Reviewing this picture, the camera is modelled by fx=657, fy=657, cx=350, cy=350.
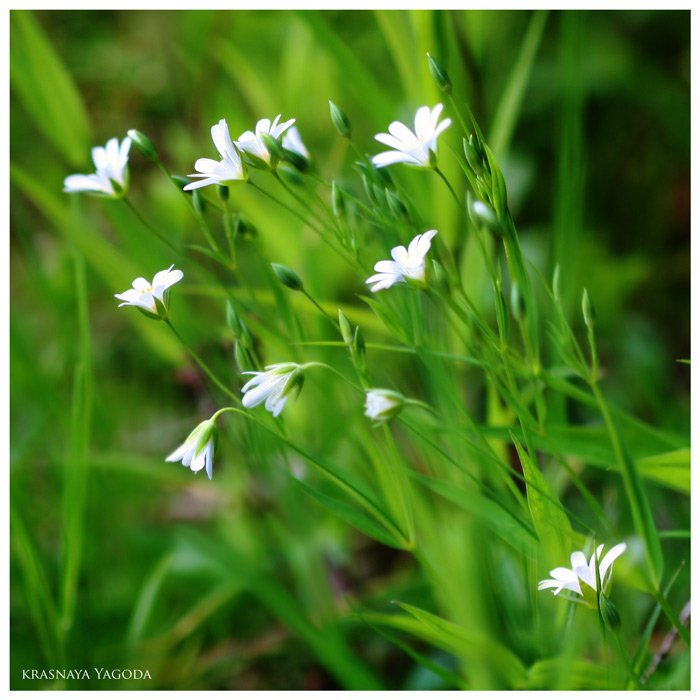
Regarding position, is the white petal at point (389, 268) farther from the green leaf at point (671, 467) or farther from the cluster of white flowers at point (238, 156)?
the green leaf at point (671, 467)

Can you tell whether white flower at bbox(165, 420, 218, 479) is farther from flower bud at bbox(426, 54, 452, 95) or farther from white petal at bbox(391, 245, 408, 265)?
flower bud at bbox(426, 54, 452, 95)

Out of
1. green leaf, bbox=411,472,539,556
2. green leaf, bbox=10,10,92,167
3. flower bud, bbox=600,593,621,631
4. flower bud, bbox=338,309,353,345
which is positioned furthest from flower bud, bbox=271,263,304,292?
green leaf, bbox=10,10,92,167

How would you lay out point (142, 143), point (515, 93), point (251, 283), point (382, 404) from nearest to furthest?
1. point (382, 404)
2. point (142, 143)
3. point (515, 93)
4. point (251, 283)

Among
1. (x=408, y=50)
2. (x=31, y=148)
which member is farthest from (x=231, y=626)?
(x=31, y=148)

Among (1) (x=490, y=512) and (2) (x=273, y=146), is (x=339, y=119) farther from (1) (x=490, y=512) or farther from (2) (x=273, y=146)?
(1) (x=490, y=512)

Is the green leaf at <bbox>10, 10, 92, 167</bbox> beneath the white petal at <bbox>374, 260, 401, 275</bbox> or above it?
above

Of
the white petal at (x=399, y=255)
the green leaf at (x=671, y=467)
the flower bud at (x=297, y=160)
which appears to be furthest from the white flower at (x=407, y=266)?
the green leaf at (x=671, y=467)

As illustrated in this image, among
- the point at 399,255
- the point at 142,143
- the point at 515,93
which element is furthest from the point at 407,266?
the point at 515,93
